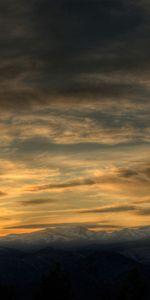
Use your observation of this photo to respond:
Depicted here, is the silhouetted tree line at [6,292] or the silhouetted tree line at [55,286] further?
the silhouetted tree line at [6,292]

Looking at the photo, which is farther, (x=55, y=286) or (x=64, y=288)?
(x=64, y=288)

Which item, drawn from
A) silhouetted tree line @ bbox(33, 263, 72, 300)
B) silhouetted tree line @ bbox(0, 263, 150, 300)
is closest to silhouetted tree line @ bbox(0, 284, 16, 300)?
silhouetted tree line @ bbox(0, 263, 150, 300)

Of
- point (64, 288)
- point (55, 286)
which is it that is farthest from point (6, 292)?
point (64, 288)

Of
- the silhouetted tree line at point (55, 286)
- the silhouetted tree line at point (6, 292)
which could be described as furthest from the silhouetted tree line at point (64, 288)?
the silhouetted tree line at point (6, 292)

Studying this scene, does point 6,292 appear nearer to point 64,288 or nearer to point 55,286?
point 55,286

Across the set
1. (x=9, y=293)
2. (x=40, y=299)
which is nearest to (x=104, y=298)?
(x=40, y=299)

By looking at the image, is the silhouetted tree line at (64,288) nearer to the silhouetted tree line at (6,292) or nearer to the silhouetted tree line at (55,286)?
the silhouetted tree line at (55,286)

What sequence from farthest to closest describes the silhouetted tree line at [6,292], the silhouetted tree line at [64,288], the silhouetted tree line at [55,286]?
the silhouetted tree line at [6,292] → the silhouetted tree line at [55,286] → the silhouetted tree line at [64,288]

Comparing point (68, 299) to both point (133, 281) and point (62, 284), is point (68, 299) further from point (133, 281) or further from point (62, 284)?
point (133, 281)

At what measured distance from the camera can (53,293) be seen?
95875 mm

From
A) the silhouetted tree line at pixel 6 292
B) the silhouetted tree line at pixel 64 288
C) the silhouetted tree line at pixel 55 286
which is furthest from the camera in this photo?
the silhouetted tree line at pixel 6 292

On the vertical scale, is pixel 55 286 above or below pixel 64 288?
above

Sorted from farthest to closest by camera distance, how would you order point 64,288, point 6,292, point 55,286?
point 6,292 < point 64,288 < point 55,286

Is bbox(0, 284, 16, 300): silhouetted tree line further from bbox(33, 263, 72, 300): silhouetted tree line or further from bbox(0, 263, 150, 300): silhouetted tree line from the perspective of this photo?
bbox(33, 263, 72, 300): silhouetted tree line
